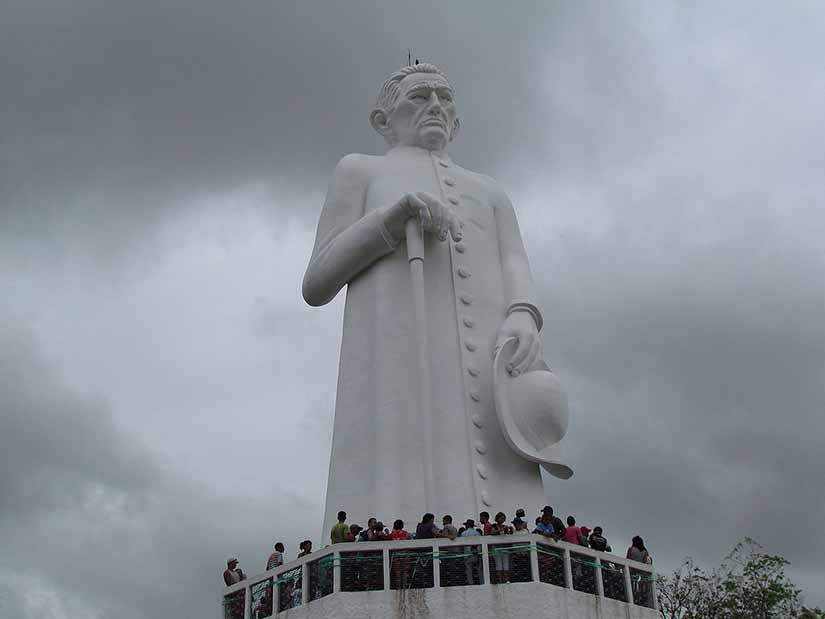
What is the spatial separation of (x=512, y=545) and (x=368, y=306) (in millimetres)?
4535

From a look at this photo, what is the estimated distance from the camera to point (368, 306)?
1548cm

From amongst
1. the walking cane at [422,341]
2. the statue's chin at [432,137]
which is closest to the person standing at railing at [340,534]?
the walking cane at [422,341]

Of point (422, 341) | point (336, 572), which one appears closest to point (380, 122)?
point (422, 341)

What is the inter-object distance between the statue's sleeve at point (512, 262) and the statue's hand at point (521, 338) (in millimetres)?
184

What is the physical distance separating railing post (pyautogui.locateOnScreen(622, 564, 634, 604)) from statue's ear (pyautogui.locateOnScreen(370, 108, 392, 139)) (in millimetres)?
7767

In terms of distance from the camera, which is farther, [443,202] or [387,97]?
[387,97]

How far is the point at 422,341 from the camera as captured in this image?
14.5 metres

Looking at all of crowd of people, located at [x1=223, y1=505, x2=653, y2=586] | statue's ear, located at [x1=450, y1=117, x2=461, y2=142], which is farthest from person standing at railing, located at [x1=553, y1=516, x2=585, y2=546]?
statue's ear, located at [x1=450, y1=117, x2=461, y2=142]

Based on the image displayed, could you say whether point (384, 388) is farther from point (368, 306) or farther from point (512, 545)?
point (512, 545)

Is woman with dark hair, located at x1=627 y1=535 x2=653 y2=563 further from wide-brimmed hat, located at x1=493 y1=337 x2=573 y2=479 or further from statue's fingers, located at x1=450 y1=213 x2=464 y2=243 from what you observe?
statue's fingers, located at x1=450 y1=213 x2=464 y2=243

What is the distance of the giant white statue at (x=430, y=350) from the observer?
14.0 meters

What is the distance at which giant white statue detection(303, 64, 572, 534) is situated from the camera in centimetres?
1404

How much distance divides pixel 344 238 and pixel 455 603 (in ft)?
18.2

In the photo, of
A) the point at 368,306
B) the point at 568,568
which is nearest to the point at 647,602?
the point at 568,568
